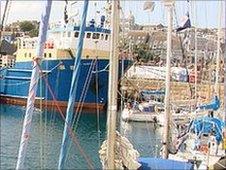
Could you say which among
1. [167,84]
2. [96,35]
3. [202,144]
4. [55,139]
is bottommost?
[55,139]

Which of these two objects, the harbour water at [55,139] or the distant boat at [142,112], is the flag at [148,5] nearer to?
the harbour water at [55,139]

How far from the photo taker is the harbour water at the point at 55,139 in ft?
79.6

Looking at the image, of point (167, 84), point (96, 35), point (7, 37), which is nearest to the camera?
point (167, 84)

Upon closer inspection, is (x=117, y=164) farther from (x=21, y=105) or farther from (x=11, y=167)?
(x=21, y=105)

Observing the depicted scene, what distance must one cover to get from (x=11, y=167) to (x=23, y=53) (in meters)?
34.0

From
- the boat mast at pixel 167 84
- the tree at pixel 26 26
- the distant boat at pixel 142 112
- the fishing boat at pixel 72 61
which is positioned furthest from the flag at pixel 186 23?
the tree at pixel 26 26

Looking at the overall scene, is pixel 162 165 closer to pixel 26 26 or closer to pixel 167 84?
pixel 167 84

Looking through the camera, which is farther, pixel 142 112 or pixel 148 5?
pixel 142 112

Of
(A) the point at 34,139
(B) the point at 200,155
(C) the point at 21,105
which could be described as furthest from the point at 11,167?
(C) the point at 21,105

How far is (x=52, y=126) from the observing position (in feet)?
129

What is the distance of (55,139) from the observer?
1272 inches

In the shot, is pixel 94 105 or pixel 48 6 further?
pixel 94 105

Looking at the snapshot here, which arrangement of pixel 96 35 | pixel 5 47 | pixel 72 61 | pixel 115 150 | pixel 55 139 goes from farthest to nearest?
pixel 72 61
pixel 96 35
pixel 55 139
pixel 5 47
pixel 115 150

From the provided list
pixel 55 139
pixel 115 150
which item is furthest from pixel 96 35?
pixel 115 150
